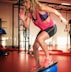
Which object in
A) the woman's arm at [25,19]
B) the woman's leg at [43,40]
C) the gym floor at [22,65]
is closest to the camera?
the woman's leg at [43,40]

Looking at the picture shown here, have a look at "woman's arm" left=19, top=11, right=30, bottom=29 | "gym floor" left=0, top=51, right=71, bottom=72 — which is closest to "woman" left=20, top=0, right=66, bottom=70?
A: "woman's arm" left=19, top=11, right=30, bottom=29

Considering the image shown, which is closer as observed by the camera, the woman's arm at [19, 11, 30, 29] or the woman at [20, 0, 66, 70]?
the woman at [20, 0, 66, 70]

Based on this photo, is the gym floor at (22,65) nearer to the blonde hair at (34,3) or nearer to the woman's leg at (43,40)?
the woman's leg at (43,40)

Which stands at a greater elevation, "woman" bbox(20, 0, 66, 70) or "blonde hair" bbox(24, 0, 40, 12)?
"blonde hair" bbox(24, 0, 40, 12)

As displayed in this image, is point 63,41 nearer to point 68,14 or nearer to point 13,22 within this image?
point 68,14

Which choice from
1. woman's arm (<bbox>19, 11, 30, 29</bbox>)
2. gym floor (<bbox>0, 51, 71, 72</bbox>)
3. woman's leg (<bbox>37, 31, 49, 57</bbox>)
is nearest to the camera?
woman's leg (<bbox>37, 31, 49, 57</bbox>)

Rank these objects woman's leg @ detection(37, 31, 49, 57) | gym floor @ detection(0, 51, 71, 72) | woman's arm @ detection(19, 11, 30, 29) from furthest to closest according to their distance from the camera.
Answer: gym floor @ detection(0, 51, 71, 72)
woman's arm @ detection(19, 11, 30, 29)
woman's leg @ detection(37, 31, 49, 57)

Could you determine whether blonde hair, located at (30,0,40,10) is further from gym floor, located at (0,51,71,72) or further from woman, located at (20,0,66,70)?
gym floor, located at (0,51,71,72)

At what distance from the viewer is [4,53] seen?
256 inches

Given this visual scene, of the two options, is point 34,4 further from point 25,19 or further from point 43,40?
point 43,40

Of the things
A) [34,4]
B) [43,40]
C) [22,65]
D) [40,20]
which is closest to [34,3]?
[34,4]

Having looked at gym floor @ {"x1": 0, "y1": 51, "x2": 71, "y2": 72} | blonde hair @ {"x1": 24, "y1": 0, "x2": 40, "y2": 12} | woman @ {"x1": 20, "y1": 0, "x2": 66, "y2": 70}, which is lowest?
gym floor @ {"x1": 0, "y1": 51, "x2": 71, "y2": 72}

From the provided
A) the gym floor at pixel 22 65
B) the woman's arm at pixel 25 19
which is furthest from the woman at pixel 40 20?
the gym floor at pixel 22 65

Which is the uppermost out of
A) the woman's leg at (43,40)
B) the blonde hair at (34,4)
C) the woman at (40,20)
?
the blonde hair at (34,4)
